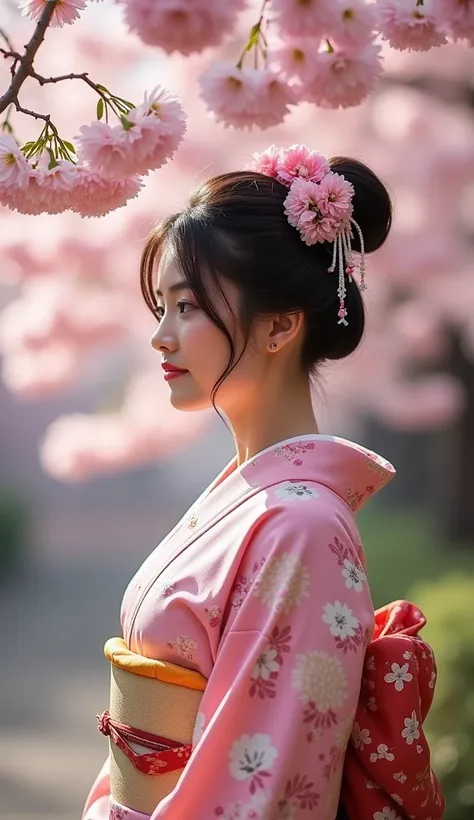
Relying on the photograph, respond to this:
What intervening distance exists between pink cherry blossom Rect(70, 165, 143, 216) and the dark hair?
126mm

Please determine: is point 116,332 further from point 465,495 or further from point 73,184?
point 73,184

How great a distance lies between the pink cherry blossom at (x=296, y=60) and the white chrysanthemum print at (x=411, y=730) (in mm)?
1425

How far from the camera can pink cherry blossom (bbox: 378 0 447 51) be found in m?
2.24

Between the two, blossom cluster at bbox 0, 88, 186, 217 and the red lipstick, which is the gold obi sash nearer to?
the red lipstick

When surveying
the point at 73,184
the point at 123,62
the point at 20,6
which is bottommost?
the point at 73,184

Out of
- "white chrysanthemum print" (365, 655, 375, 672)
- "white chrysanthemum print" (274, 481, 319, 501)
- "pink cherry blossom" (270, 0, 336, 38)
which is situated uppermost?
"pink cherry blossom" (270, 0, 336, 38)

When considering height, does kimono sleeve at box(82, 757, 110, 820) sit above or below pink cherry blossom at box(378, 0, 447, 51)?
below

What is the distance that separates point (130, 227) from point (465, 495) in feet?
12.0

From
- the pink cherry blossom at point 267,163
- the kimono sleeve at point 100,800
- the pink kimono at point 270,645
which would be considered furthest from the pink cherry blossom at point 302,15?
the kimono sleeve at point 100,800

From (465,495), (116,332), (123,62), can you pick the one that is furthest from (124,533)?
(123,62)

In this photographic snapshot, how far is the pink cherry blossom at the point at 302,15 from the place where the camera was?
228cm

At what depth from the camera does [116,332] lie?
685 cm

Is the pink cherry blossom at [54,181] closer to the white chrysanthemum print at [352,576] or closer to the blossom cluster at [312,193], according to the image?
the blossom cluster at [312,193]

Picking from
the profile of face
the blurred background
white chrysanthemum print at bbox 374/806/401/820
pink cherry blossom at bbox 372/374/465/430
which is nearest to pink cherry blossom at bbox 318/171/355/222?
the profile of face
